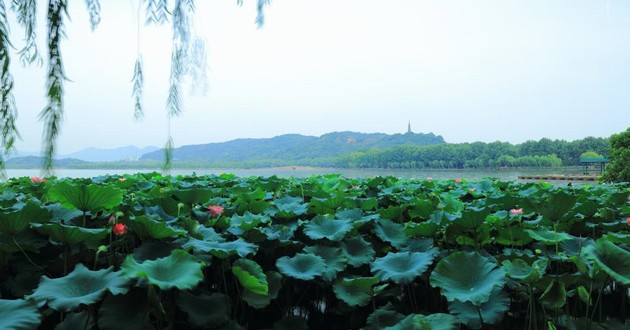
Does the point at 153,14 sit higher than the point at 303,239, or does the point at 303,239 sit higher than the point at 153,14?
the point at 153,14

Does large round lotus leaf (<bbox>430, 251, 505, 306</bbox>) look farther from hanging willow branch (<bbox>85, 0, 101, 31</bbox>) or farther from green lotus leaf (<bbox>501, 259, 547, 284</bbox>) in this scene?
hanging willow branch (<bbox>85, 0, 101, 31</bbox>)

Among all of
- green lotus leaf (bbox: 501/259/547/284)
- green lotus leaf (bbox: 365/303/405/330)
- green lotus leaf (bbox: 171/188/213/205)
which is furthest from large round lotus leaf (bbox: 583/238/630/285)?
green lotus leaf (bbox: 171/188/213/205)

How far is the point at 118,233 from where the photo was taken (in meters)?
0.90

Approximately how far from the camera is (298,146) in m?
39.5

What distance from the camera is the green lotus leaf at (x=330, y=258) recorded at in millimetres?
884

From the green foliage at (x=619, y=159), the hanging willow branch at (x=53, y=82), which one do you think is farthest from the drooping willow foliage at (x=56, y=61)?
the green foliage at (x=619, y=159)

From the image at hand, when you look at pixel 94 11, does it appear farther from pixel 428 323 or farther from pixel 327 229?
pixel 428 323

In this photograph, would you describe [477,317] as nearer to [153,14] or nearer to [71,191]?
[71,191]

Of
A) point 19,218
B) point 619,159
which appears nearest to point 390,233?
point 19,218

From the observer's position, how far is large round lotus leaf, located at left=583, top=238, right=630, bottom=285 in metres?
0.78

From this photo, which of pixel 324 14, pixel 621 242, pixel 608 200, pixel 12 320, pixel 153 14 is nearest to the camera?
pixel 12 320

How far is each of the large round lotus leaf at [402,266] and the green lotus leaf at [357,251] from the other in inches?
1.7

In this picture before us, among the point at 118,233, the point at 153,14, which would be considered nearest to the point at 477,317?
the point at 118,233

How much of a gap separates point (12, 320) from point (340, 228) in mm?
736
